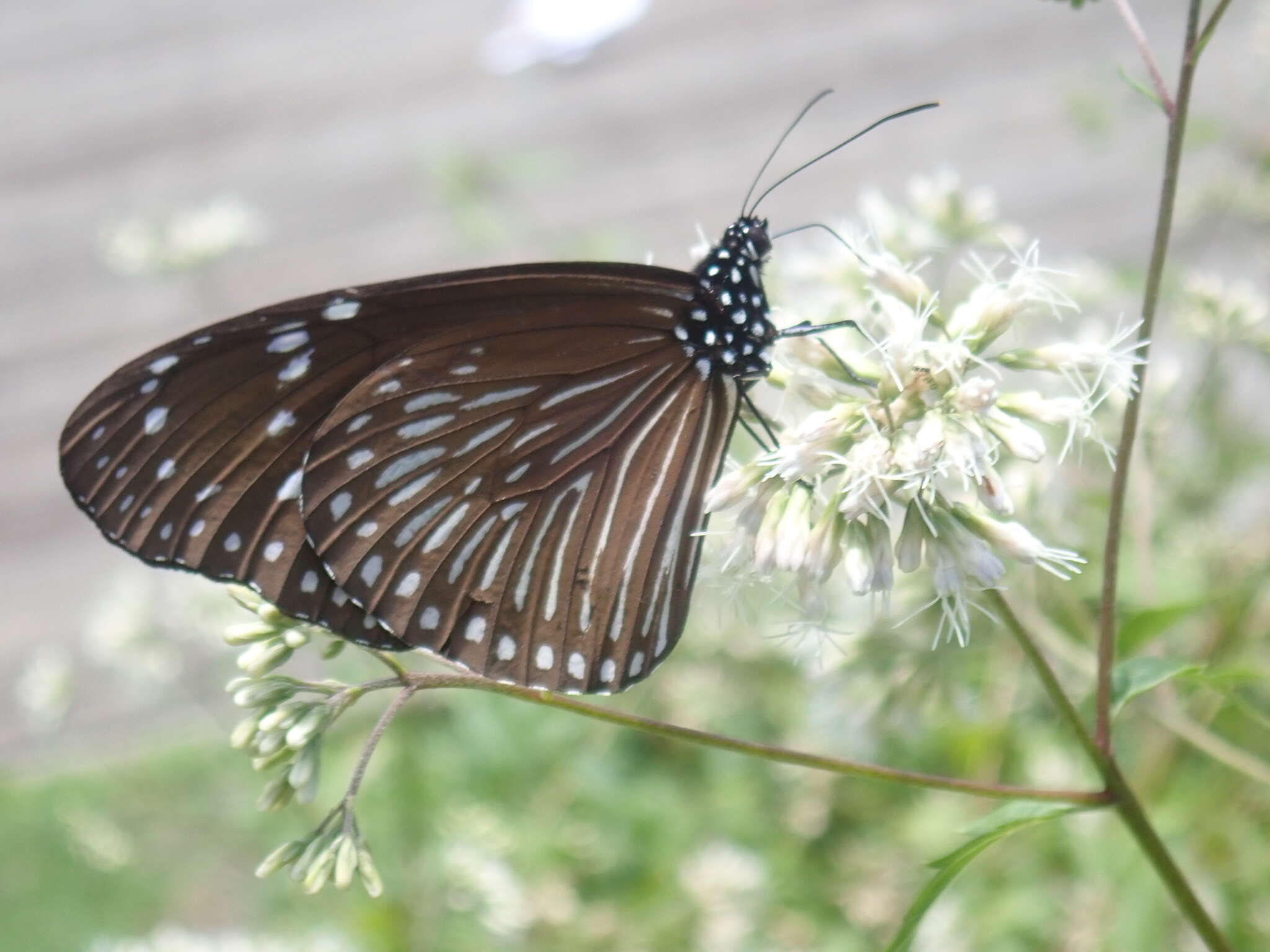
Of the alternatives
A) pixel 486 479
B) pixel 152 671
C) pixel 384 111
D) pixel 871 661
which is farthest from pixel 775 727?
pixel 384 111

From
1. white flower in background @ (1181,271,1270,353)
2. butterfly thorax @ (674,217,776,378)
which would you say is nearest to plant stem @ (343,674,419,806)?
butterfly thorax @ (674,217,776,378)

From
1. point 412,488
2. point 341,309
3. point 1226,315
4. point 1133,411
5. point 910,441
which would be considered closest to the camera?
point 1133,411

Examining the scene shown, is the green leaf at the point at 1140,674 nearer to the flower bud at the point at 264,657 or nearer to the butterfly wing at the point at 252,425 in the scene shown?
the butterfly wing at the point at 252,425

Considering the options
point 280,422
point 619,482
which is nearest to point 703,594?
point 619,482

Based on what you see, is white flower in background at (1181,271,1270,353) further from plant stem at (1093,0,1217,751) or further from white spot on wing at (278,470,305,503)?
white spot on wing at (278,470,305,503)

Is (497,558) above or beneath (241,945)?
above

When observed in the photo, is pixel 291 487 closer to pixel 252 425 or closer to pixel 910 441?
pixel 252 425
